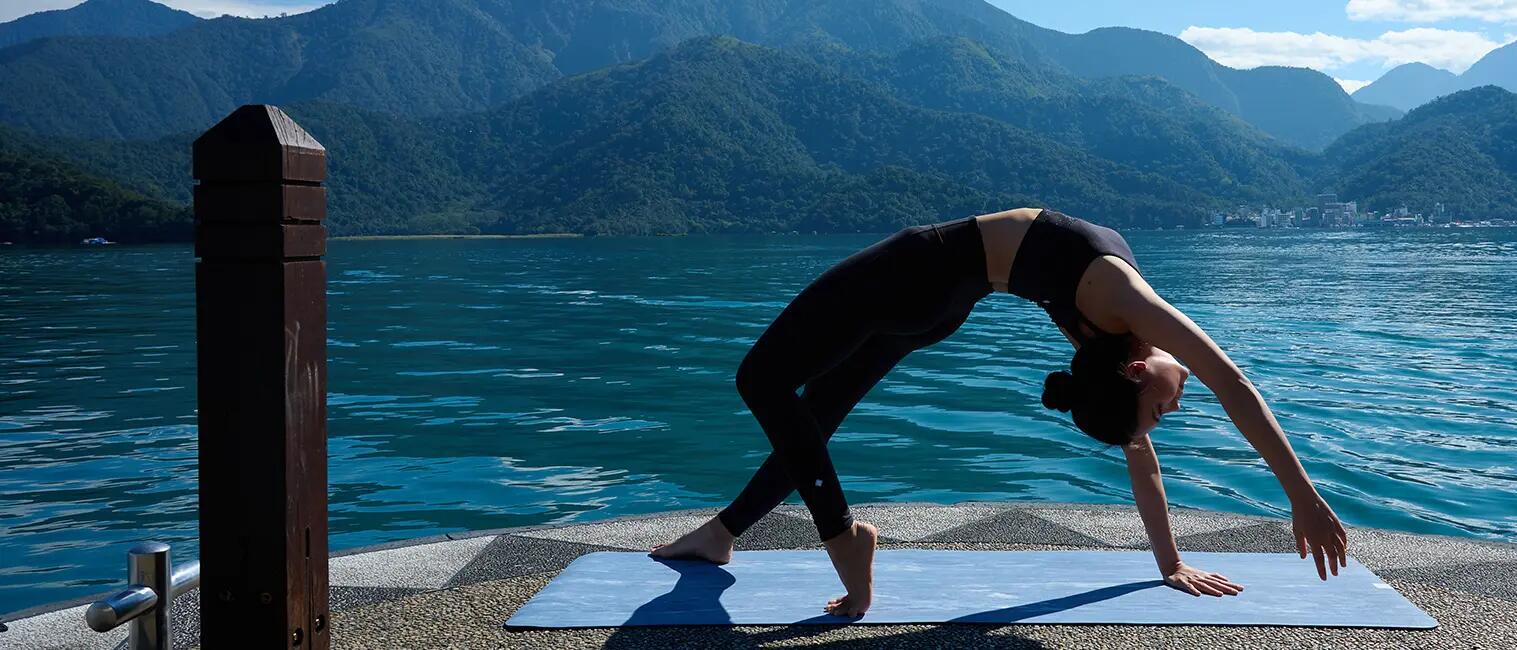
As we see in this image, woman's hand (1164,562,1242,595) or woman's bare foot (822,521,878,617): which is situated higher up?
woman's bare foot (822,521,878,617)

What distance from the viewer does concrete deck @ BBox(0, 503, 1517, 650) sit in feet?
12.2

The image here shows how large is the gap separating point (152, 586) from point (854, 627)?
6.64 ft

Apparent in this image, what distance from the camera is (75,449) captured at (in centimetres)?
1157

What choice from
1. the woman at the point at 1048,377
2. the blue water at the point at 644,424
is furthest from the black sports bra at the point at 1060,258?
the blue water at the point at 644,424

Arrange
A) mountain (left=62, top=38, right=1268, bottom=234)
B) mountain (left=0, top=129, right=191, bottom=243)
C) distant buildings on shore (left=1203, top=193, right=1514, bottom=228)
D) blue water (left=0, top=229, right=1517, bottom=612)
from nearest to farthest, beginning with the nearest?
1. blue water (left=0, top=229, right=1517, bottom=612)
2. mountain (left=0, top=129, right=191, bottom=243)
3. mountain (left=62, top=38, right=1268, bottom=234)
4. distant buildings on shore (left=1203, top=193, right=1514, bottom=228)

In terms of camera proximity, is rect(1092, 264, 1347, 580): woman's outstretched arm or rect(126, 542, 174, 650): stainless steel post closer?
rect(126, 542, 174, 650): stainless steel post

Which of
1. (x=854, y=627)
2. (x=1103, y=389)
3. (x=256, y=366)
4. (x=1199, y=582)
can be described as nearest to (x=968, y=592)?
(x=854, y=627)

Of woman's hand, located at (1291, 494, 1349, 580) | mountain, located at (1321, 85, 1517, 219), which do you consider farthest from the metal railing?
mountain, located at (1321, 85, 1517, 219)

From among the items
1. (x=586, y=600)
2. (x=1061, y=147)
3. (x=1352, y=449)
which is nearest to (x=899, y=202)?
(x=1061, y=147)

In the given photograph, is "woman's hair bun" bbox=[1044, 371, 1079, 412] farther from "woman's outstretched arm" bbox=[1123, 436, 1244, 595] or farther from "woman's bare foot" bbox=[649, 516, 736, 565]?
"woman's bare foot" bbox=[649, 516, 736, 565]

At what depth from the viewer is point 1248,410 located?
10.2ft

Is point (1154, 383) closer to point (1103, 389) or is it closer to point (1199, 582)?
point (1103, 389)

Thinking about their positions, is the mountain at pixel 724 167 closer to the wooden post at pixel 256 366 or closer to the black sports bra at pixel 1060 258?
the black sports bra at pixel 1060 258

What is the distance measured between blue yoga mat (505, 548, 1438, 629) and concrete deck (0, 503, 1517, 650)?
0.25ft
